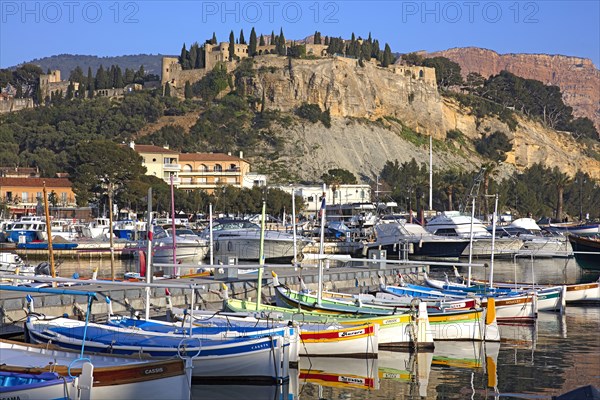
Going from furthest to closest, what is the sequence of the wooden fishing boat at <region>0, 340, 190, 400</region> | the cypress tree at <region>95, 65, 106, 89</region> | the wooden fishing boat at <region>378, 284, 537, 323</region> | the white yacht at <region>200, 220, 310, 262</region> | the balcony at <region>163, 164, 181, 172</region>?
the cypress tree at <region>95, 65, 106, 89</region>, the balcony at <region>163, 164, 181, 172</region>, the white yacht at <region>200, 220, 310, 262</region>, the wooden fishing boat at <region>378, 284, 537, 323</region>, the wooden fishing boat at <region>0, 340, 190, 400</region>

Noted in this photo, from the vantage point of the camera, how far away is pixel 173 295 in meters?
32.5

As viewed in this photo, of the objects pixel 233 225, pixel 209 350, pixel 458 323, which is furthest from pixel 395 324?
pixel 233 225

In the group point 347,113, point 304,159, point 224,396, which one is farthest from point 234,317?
point 347,113

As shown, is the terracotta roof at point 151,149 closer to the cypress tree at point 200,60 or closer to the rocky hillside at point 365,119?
the rocky hillside at point 365,119

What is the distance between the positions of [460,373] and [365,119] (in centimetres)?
Result: 12256

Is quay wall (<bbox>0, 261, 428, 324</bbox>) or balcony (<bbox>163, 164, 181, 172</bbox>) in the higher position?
balcony (<bbox>163, 164, 181, 172</bbox>)

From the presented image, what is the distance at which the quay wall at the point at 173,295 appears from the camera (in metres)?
27.9

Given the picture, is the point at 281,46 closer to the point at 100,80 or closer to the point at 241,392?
the point at 100,80

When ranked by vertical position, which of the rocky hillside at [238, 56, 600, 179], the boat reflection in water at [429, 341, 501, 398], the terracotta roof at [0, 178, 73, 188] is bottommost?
the boat reflection in water at [429, 341, 501, 398]

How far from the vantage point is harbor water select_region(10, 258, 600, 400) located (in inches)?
864

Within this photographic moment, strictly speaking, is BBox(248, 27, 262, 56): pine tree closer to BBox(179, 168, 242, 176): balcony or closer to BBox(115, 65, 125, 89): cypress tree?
BBox(115, 65, 125, 89): cypress tree

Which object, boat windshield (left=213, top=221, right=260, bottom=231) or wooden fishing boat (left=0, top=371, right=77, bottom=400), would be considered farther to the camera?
boat windshield (left=213, top=221, right=260, bottom=231)

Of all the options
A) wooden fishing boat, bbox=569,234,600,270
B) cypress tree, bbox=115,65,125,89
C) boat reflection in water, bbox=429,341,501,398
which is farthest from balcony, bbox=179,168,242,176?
boat reflection in water, bbox=429,341,501,398

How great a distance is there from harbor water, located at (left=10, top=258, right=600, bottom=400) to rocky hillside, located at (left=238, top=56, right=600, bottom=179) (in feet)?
326
